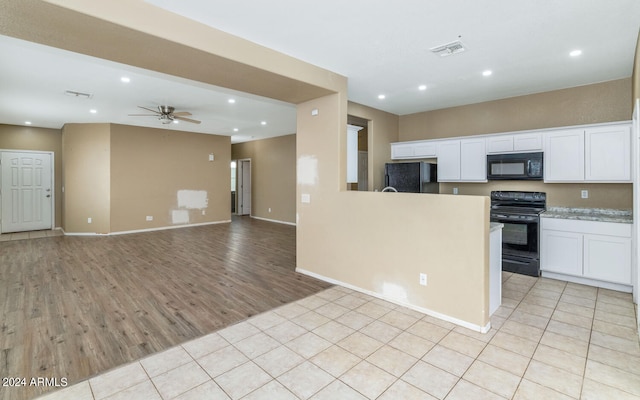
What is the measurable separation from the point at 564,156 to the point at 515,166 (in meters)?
0.57

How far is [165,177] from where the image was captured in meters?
8.16

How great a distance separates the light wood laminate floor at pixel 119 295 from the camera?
2.39 meters

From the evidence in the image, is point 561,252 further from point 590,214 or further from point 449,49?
point 449,49

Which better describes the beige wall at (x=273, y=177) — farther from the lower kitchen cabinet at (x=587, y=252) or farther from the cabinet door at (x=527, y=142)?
the lower kitchen cabinet at (x=587, y=252)

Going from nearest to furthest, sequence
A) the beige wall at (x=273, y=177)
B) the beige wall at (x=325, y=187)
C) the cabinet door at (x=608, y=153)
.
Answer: the beige wall at (x=325, y=187)
the cabinet door at (x=608, y=153)
the beige wall at (x=273, y=177)

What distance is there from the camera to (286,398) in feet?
6.23

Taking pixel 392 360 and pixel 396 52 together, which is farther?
pixel 396 52

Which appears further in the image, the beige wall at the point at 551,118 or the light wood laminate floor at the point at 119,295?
the beige wall at the point at 551,118

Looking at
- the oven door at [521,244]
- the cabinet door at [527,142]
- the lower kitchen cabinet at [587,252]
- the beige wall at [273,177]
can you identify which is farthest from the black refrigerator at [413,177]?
the beige wall at [273,177]

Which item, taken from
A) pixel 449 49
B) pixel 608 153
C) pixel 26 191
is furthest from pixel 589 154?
pixel 26 191

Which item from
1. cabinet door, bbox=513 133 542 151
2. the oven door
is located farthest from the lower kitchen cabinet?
cabinet door, bbox=513 133 542 151

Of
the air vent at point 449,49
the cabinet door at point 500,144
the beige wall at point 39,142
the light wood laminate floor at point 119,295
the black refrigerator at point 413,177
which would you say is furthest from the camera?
the beige wall at point 39,142

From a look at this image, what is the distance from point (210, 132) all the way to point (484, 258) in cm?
796

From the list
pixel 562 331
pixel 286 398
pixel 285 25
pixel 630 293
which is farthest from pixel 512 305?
pixel 285 25
